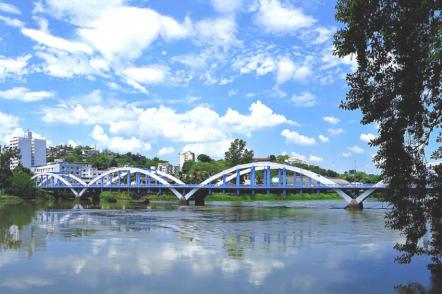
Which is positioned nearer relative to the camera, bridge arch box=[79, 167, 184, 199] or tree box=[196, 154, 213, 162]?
bridge arch box=[79, 167, 184, 199]

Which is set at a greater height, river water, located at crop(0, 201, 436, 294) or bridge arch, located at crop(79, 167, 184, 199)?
bridge arch, located at crop(79, 167, 184, 199)

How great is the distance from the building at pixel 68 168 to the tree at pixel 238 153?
53.8 meters

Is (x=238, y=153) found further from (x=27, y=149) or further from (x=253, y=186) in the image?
(x=27, y=149)

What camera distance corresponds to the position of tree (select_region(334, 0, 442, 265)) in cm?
1391

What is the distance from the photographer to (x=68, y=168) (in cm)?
16450

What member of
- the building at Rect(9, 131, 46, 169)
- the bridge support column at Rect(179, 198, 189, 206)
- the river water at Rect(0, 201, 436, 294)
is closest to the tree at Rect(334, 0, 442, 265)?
the river water at Rect(0, 201, 436, 294)

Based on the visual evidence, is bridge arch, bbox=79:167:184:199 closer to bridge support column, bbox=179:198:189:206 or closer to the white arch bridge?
the white arch bridge

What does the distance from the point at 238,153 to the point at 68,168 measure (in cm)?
6009

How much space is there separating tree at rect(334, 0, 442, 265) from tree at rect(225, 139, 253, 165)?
12607 cm

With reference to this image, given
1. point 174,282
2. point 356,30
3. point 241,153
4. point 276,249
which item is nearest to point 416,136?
point 356,30

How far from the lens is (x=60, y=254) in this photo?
22781mm

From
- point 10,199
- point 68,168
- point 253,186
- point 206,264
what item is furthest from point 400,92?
point 68,168

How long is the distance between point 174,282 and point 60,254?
882 cm

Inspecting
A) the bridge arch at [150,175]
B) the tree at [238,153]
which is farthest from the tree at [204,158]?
the bridge arch at [150,175]
